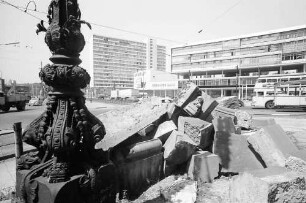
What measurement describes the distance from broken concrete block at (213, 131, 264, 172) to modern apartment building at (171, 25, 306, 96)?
130ft

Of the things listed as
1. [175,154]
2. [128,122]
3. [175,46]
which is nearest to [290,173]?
[175,154]

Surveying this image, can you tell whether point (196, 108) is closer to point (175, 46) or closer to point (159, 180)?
point (159, 180)

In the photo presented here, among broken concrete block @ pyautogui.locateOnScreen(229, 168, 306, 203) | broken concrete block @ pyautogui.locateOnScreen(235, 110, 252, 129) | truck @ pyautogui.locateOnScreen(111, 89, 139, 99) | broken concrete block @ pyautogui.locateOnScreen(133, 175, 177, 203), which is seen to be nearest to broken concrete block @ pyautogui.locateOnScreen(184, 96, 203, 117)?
broken concrete block @ pyautogui.locateOnScreen(133, 175, 177, 203)

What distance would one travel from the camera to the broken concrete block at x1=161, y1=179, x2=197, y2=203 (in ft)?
9.66

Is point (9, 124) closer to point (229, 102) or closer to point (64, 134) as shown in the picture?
point (229, 102)

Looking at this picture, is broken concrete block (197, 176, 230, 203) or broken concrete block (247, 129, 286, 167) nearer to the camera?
broken concrete block (197, 176, 230, 203)

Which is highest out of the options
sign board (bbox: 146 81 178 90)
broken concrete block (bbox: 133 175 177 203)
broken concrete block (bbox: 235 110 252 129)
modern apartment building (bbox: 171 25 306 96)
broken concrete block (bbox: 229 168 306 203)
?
modern apartment building (bbox: 171 25 306 96)

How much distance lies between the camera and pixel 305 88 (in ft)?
59.1

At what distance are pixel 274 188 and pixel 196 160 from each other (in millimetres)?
1485

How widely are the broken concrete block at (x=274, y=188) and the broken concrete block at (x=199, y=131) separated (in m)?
1.41

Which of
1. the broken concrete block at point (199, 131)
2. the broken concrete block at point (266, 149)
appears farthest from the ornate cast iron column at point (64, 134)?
the broken concrete block at point (266, 149)

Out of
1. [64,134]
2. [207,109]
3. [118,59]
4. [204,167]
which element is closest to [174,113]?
[207,109]

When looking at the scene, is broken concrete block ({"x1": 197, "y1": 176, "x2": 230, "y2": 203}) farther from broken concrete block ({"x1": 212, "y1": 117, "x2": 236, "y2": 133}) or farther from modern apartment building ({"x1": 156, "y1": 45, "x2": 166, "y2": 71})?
modern apartment building ({"x1": 156, "y1": 45, "x2": 166, "y2": 71})

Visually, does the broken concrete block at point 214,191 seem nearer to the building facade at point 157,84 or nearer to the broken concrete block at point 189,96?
the broken concrete block at point 189,96
